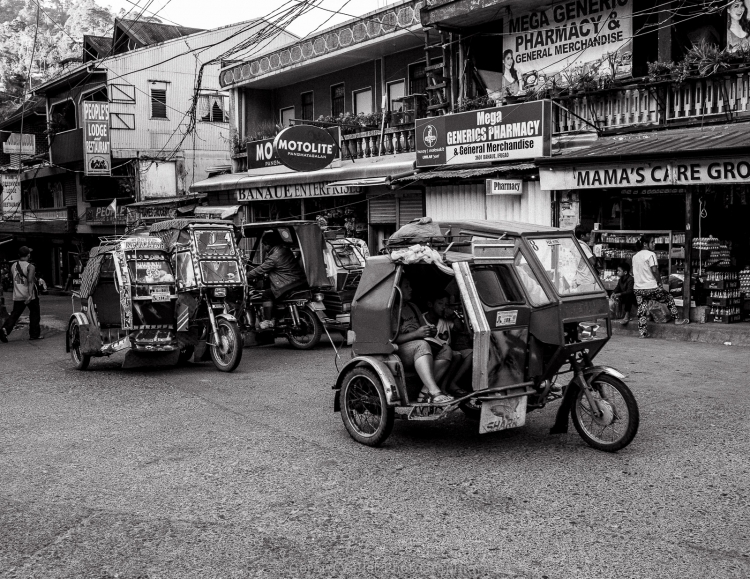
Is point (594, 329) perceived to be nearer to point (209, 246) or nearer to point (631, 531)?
point (631, 531)

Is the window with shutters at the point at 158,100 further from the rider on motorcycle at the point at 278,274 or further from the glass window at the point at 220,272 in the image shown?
the glass window at the point at 220,272

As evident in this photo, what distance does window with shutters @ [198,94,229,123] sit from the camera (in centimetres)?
3450

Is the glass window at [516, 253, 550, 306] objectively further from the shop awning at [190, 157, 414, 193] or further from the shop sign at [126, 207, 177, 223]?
the shop sign at [126, 207, 177, 223]

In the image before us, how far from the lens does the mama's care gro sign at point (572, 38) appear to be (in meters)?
16.1

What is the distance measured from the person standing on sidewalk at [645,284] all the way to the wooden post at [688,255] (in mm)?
232

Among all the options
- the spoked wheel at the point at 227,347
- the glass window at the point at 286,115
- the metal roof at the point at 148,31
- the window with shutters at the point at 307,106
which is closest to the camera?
the spoked wheel at the point at 227,347

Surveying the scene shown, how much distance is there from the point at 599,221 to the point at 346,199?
8159 mm

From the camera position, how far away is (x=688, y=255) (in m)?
14.1

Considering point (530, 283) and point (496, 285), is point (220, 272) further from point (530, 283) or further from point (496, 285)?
point (530, 283)

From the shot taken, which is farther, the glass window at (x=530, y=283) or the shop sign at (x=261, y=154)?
the shop sign at (x=261, y=154)

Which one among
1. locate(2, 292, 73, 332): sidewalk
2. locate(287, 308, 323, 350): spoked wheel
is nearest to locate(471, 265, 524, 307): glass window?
locate(287, 308, 323, 350): spoked wheel

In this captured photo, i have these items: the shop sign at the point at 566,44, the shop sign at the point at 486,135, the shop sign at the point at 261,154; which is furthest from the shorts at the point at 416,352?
the shop sign at the point at 261,154

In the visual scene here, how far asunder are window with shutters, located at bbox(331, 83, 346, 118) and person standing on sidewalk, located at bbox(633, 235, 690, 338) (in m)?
12.4

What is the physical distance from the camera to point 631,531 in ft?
16.2
